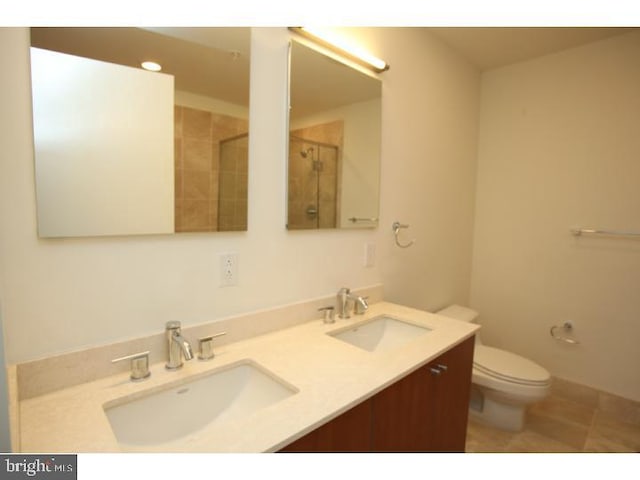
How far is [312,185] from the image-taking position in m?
1.44

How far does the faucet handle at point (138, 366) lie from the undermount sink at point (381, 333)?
2.43 feet

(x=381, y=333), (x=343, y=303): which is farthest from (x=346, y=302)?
(x=381, y=333)

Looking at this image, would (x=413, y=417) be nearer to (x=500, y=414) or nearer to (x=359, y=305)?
(x=359, y=305)

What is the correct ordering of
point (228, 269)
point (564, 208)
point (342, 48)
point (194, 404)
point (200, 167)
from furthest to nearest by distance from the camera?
point (564, 208) → point (342, 48) → point (228, 269) → point (200, 167) → point (194, 404)

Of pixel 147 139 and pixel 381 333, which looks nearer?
pixel 147 139

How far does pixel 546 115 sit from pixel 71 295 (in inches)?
108

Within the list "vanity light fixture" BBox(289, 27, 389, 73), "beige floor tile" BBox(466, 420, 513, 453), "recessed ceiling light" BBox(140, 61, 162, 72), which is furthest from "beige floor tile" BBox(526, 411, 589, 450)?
"recessed ceiling light" BBox(140, 61, 162, 72)

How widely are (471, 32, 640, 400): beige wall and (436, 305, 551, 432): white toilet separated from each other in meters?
0.55

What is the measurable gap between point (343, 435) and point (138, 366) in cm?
58

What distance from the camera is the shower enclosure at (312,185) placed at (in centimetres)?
135

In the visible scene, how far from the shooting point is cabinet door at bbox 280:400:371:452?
2.52ft

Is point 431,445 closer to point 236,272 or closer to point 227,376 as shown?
point 227,376
